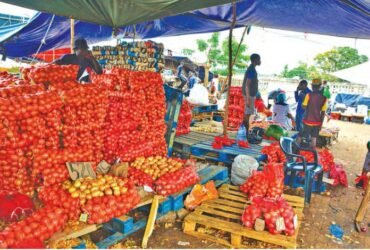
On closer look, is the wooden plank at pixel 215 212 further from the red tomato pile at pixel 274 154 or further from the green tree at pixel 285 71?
the green tree at pixel 285 71

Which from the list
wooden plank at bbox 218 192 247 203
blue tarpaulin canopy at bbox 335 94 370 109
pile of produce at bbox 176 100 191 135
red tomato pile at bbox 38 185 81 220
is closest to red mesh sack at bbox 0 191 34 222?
red tomato pile at bbox 38 185 81 220

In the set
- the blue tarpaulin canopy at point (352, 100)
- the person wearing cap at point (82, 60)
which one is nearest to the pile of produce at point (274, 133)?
the person wearing cap at point (82, 60)

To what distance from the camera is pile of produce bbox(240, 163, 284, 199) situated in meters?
4.42

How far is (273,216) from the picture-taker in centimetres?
358

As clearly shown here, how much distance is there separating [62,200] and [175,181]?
1.51 m

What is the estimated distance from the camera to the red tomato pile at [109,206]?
326 centimetres

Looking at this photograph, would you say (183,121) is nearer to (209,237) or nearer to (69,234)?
(209,237)

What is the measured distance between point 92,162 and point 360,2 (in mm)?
4169

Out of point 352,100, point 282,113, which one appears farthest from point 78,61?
point 352,100

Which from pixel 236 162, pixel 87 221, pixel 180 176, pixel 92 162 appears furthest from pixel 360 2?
pixel 87 221

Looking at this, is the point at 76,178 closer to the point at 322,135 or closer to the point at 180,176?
the point at 180,176

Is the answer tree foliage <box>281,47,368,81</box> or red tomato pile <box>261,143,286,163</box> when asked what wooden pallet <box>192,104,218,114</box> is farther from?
tree foliage <box>281,47,368,81</box>

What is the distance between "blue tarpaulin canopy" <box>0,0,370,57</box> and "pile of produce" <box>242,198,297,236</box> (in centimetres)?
289

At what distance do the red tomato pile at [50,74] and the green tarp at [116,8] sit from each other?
926 millimetres
